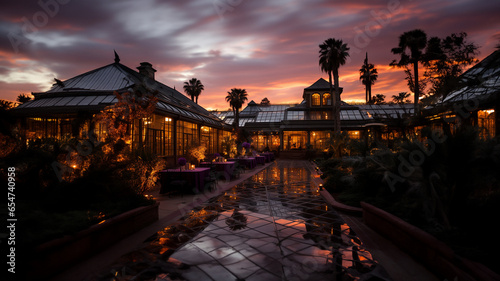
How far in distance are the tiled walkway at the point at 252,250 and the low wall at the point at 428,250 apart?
556 mm

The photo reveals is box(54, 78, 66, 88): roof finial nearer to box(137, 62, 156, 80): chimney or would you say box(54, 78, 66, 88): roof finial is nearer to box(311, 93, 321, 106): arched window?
box(137, 62, 156, 80): chimney

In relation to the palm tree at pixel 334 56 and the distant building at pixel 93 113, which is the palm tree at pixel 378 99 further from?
the distant building at pixel 93 113

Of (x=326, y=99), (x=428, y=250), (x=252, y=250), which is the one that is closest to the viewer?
(x=428, y=250)

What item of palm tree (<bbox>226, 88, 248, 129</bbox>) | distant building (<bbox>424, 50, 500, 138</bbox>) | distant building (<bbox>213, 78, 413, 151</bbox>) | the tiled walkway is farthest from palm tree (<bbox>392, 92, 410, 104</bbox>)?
the tiled walkway

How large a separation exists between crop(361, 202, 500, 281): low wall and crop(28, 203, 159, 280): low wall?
14.6ft

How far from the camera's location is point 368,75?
4469 centimetres

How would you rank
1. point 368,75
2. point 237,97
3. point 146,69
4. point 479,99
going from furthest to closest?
point 368,75, point 237,97, point 146,69, point 479,99

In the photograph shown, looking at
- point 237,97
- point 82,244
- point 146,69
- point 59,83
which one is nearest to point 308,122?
point 237,97

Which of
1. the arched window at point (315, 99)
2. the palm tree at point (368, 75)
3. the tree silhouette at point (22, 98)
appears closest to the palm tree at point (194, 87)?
the arched window at point (315, 99)

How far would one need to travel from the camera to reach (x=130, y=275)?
3.07 metres

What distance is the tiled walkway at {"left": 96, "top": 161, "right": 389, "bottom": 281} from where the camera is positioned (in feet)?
10.2

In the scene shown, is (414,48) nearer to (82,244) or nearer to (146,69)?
(146,69)

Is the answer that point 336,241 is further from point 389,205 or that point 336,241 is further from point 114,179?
point 114,179

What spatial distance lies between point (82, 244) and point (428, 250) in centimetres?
Answer: 463
